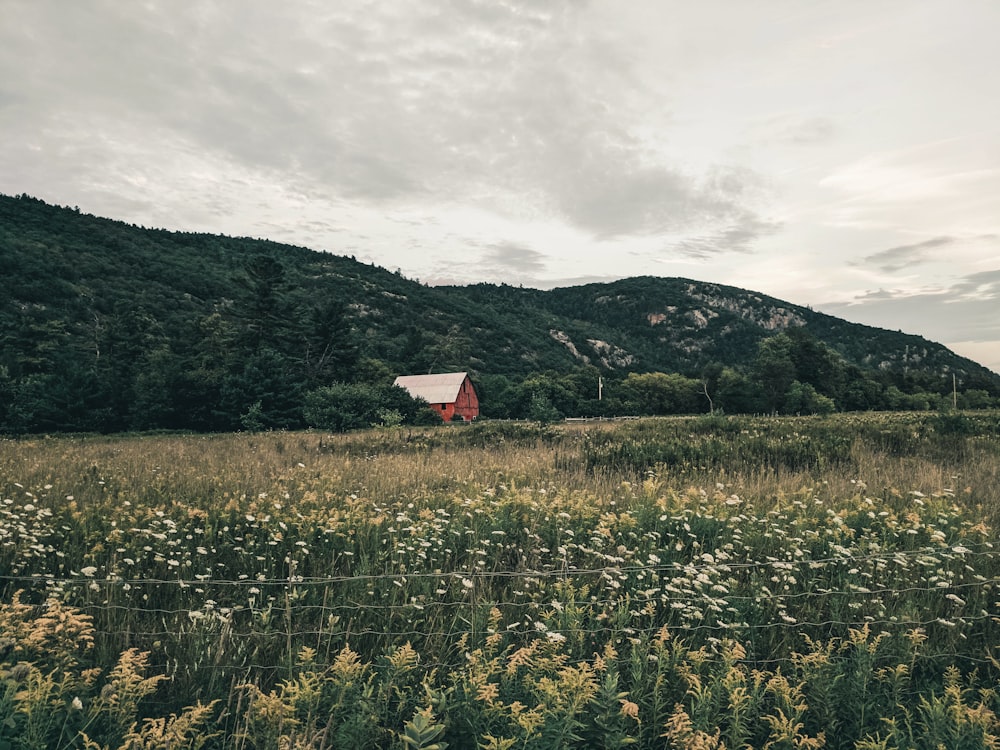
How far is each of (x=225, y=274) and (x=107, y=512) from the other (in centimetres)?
10490

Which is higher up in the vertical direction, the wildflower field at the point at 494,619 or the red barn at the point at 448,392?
the red barn at the point at 448,392

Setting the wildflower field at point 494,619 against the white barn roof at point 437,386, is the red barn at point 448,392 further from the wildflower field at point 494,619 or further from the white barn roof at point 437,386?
the wildflower field at point 494,619

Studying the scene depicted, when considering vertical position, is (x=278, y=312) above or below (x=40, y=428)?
above

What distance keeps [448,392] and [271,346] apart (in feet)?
83.4

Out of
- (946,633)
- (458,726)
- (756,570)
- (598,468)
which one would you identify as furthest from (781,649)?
(598,468)

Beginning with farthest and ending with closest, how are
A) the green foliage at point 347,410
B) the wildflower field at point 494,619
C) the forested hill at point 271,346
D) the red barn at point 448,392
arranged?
the red barn at point 448,392 → the forested hill at point 271,346 → the green foliage at point 347,410 → the wildflower field at point 494,619

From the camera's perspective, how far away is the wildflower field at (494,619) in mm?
2965

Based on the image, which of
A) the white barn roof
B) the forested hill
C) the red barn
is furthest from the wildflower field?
the white barn roof

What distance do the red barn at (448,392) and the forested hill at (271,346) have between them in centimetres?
488

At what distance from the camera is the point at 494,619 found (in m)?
4.00

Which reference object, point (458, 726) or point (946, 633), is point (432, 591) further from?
point (946, 633)

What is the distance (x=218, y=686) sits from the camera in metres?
3.52

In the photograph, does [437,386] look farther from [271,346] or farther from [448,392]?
[271,346]

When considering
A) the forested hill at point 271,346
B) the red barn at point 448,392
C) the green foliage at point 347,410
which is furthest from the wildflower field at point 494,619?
the red barn at point 448,392
